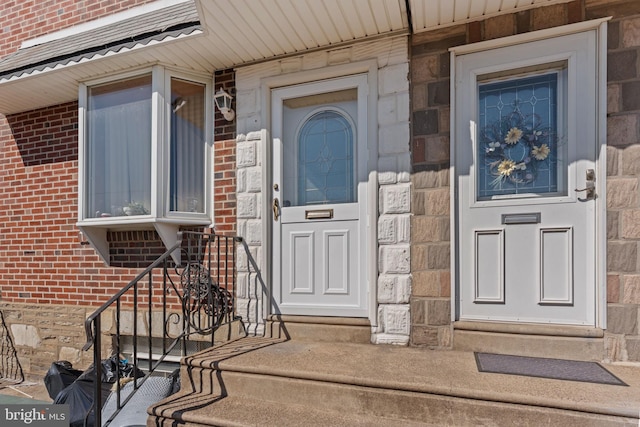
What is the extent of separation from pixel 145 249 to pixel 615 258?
3798 mm

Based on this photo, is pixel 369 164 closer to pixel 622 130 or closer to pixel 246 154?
pixel 246 154

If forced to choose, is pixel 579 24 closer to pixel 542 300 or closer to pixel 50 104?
pixel 542 300

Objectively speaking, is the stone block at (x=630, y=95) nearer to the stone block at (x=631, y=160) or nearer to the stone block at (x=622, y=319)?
the stone block at (x=631, y=160)

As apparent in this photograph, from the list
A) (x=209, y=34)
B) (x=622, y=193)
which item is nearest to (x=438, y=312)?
(x=622, y=193)

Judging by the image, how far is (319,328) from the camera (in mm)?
3049

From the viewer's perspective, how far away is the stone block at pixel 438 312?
2764 millimetres

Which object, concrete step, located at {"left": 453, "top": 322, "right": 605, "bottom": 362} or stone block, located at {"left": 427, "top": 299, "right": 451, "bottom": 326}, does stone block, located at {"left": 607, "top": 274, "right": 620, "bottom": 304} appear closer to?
concrete step, located at {"left": 453, "top": 322, "right": 605, "bottom": 362}

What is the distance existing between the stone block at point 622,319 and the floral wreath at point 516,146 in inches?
38.2

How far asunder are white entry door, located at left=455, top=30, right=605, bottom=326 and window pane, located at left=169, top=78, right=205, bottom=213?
228cm

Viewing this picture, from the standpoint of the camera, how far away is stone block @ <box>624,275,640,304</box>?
2.39 metres

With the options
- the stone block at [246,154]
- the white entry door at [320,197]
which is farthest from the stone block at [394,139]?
the stone block at [246,154]

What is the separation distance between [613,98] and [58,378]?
4997 millimetres

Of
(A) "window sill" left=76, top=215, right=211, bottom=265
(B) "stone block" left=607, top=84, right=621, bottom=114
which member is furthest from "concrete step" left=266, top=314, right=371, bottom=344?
(B) "stone block" left=607, top=84, right=621, bottom=114

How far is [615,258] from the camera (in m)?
2.43
